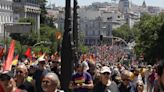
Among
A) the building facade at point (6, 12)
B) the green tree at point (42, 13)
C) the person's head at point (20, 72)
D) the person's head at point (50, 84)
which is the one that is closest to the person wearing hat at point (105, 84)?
the person's head at point (20, 72)

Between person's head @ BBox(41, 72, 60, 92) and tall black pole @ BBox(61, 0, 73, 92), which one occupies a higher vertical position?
person's head @ BBox(41, 72, 60, 92)

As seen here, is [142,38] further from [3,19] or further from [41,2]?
[41,2]

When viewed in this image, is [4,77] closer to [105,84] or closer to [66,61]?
[105,84]

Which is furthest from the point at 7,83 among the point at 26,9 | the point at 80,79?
the point at 26,9

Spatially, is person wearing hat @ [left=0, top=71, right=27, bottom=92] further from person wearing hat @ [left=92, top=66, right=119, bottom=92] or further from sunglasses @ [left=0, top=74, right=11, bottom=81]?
person wearing hat @ [left=92, top=66, right=119, bottom=92]

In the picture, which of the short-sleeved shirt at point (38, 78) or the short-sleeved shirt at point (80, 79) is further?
the short-sleeved shirt at point (38, 78)

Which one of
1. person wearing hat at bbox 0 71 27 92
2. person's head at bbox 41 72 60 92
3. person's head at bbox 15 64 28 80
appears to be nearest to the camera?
person's head at bbox 41 72 60 92

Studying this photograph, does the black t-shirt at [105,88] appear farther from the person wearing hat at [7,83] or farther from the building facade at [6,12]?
the building facade at [6,12]

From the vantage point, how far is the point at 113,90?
9750 millimetres

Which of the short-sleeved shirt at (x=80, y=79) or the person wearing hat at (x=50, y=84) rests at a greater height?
the person wearing hat at (x=50, y=84)

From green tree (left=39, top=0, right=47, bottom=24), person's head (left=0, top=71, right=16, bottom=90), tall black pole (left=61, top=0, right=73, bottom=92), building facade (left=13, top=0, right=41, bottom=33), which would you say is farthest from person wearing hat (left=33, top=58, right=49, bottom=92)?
green tree (left=39, top=0, right=47, bottom=24)

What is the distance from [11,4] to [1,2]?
1005cm

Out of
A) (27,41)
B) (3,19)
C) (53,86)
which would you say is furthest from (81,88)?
(3,19)

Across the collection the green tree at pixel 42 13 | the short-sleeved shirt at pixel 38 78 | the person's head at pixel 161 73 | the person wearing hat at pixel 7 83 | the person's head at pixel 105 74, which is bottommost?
the green tree at pixel 42 13
